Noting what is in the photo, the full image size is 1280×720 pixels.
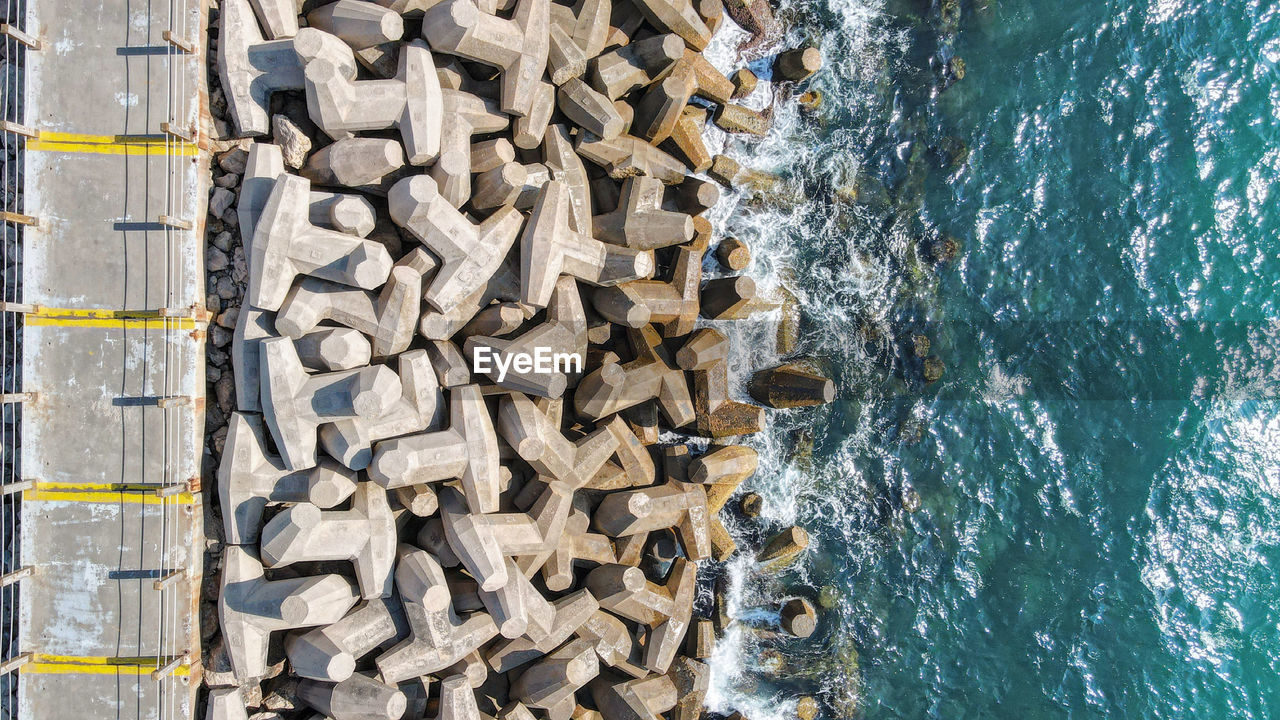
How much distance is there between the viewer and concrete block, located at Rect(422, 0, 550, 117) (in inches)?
342

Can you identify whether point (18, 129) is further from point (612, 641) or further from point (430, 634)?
point (612, 641)

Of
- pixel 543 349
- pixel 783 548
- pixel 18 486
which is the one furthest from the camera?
pixel 783 548

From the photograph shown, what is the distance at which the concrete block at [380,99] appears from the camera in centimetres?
830

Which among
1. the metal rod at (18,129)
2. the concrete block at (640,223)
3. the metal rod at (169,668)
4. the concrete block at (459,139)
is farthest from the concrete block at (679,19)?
the metal rod at (169,668)

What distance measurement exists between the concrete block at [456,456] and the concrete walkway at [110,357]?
2.32 m

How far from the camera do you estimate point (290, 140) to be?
338 inches

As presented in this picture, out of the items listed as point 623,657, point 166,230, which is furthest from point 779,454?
point 166,230

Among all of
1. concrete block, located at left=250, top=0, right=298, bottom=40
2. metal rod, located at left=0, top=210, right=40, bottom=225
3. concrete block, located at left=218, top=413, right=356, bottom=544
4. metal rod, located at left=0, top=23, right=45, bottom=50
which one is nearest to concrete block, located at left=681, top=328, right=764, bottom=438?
concrete block, located at left=218, top=413, right=356, bottom=544

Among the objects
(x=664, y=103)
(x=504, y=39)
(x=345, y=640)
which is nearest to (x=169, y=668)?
(x=345, y=640)

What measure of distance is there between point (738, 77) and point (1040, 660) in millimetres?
10577

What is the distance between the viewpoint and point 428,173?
9.07 metres

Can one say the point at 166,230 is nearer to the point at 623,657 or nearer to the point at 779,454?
the point at 623,657

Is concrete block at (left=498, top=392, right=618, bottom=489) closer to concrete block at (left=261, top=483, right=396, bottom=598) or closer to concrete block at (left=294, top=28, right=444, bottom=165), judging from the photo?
concrete block at (left=261, top=483, right=396, bottom=598)

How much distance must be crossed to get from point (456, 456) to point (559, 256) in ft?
9.44
